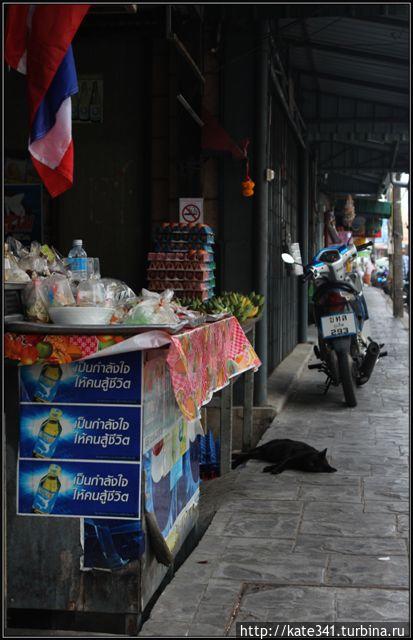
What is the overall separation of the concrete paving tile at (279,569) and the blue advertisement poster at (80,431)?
3.63ft

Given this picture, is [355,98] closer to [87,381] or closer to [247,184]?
[247,184]

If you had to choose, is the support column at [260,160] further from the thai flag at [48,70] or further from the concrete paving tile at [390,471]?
the thai flag at [48,70]

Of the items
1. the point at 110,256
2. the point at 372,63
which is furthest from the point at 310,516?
the point at 372,63

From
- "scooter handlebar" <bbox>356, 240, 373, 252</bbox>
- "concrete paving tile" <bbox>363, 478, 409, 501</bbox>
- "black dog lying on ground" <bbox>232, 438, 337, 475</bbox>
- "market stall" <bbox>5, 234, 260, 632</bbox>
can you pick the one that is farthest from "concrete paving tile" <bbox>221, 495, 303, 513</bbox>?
"scooter handlebar" <bbox>356, 240, 373, 252</bbox>

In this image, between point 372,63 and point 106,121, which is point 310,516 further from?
point 372,63

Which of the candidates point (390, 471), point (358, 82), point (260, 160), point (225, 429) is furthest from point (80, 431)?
point (358, 82)

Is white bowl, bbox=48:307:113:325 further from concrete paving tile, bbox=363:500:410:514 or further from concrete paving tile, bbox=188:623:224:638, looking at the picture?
concrete paving tile, bbox=363:500:410:514

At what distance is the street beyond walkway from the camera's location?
411 centimetres

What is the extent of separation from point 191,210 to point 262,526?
4434 millimetres

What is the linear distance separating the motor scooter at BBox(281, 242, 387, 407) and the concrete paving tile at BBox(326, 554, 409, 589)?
5272mm

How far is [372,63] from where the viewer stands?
42.5ft

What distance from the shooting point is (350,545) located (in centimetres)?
517

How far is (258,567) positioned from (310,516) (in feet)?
3.65

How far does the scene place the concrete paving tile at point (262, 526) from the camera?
5.42m
